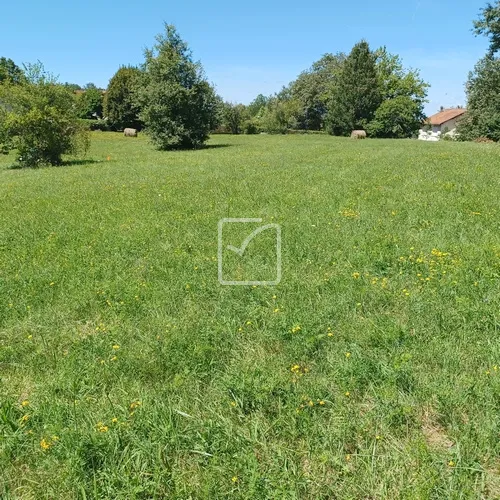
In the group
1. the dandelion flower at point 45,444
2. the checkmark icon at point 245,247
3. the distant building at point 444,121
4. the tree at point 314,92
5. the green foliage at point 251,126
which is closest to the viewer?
the dandelion flower at point 45,444

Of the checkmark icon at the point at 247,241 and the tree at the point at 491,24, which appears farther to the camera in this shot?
the tree at the point at 491,24

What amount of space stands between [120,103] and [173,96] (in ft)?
73.5

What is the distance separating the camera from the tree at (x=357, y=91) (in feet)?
129

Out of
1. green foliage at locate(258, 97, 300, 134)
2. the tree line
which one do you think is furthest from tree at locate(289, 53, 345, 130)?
green foliage at locate(258, 97, 300, 134)

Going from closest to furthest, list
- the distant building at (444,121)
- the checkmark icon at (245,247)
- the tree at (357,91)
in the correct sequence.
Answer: the checkmark icon at (245,247) → the tree at (357,91) → the distant building at (444,121)

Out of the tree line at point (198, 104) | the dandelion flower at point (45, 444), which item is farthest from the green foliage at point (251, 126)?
the dandelion flower at point (45, 444)

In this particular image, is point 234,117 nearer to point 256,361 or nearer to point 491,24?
point 491,24

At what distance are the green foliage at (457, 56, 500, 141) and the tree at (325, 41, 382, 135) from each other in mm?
9334

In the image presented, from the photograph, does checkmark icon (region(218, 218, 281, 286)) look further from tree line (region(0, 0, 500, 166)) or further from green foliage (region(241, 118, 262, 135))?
green foliage (region(241, 118, 262, 135))

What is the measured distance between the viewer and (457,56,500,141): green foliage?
35.2 m

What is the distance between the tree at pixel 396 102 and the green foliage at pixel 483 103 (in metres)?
4.45

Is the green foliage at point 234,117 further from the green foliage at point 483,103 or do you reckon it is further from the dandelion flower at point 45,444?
the dandelion flower at point 45,444

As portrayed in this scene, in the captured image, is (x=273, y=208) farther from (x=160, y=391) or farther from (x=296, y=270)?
(x=160, y=391)

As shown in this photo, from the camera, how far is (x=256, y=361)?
320cm
